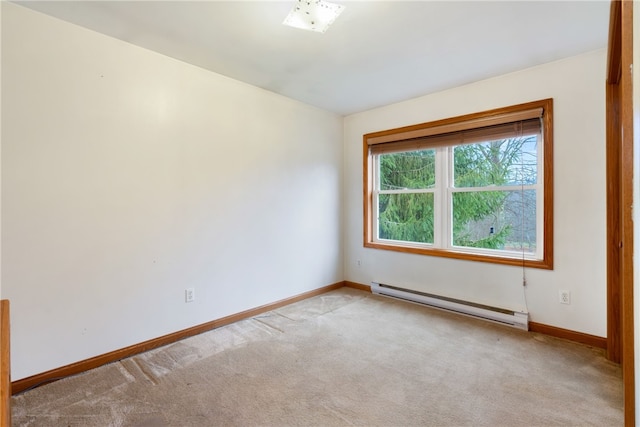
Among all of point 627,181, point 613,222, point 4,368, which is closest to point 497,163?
point 613,222

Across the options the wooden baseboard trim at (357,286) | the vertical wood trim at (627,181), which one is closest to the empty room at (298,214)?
the vertical wood trim at (627,181)

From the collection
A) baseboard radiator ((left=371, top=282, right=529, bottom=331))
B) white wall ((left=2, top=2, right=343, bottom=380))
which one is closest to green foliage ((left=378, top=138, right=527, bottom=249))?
baseboard radiator ((left=371, top=282, right=529, bottom=331))

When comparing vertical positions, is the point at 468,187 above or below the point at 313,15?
below

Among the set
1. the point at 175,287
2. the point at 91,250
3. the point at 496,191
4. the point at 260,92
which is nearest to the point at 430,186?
the point at 496,191

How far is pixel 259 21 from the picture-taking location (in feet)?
6.90

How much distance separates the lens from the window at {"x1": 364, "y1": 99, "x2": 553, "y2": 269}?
287 cm

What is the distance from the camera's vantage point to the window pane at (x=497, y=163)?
2.94 metres

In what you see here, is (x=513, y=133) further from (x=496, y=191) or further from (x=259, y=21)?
(x=259, y=21)

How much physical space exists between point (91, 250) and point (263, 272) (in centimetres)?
158

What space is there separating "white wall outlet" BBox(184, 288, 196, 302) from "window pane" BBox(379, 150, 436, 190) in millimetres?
2609

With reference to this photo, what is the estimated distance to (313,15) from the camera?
6.53 feet

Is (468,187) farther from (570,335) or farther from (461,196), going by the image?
(570,335)

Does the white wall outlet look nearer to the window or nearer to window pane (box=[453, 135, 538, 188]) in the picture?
the window

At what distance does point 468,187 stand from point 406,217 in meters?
0.82
